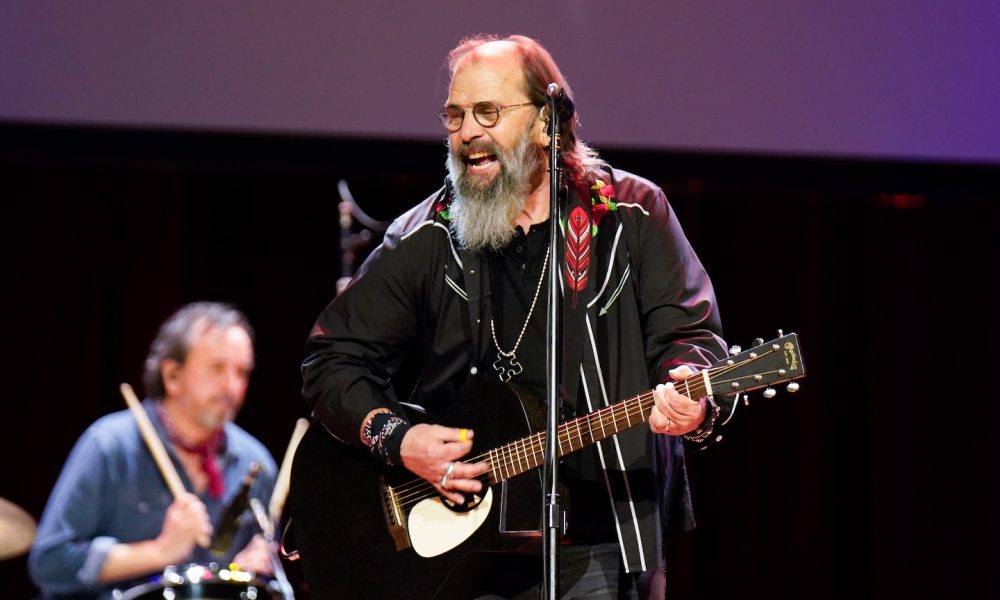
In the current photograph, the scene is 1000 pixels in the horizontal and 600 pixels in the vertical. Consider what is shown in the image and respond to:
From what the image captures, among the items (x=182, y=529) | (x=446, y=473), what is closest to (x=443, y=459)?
(x=446, y=473)

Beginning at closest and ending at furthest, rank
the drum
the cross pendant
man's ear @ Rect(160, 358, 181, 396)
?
the cross pendant, the drum, man's ear @ Rect(160, 358, 181, 396)

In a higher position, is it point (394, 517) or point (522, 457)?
point (522, 457)

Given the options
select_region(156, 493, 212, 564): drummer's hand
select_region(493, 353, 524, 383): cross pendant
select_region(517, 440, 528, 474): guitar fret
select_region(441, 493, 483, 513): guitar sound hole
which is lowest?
select_region(156, 493, 212, 564): drummer's hand

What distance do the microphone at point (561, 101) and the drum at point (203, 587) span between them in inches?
84.2

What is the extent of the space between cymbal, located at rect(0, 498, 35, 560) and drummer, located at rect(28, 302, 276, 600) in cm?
74

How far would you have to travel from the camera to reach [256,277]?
5.81 m

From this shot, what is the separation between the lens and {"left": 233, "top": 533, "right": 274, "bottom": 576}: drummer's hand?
14.9 feet

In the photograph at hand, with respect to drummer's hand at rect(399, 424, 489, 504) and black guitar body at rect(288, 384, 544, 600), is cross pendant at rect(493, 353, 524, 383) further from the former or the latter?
drummer's hand at rect(399, 424, 489, 504)

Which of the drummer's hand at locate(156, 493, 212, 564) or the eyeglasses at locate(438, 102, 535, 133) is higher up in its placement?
the eyeglasses at locate(438, 102, 535, 133)

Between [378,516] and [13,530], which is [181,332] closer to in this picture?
[13,530]

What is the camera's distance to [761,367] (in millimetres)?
2465

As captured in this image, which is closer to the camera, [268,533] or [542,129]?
[542,129]

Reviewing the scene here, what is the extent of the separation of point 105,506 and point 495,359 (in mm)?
2322

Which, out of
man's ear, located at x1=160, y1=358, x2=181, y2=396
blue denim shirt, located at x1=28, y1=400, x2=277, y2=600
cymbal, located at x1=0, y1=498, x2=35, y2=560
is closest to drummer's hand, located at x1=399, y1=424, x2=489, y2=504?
cymbal, located at x1=0, y1=498, x2=35, y2=560
